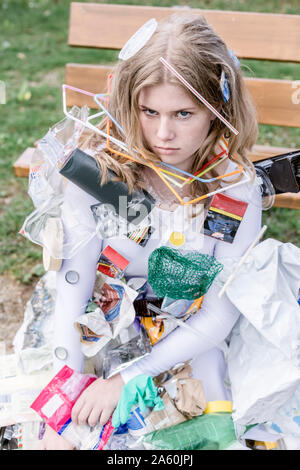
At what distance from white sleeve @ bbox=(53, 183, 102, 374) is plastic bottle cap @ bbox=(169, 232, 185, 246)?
0.21m

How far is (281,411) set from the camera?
52.0 inches

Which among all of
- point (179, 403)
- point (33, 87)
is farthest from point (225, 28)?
point (33, 87)

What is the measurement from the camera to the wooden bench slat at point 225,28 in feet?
5.91

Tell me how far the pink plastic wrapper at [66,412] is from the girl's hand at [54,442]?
0.04 ft

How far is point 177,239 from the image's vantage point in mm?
1341

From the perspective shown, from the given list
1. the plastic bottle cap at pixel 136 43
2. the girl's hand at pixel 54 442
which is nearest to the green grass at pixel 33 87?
the girl's hand at pixel 54 442

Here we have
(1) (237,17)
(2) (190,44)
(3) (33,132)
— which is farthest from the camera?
(3) (33,132)

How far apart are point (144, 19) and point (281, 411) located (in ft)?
5.01

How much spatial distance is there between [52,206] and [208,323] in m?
0.57

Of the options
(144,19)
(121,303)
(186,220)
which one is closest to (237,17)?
(144,19)

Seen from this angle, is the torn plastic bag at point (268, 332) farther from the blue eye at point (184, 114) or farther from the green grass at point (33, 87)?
the green grass at point (33, 87)

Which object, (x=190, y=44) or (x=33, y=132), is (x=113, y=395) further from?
(x=33, y=132)

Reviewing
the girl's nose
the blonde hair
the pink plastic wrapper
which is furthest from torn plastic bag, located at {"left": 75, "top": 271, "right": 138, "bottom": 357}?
the girl's nose

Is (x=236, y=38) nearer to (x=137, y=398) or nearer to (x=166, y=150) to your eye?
(x=166, y=150)
